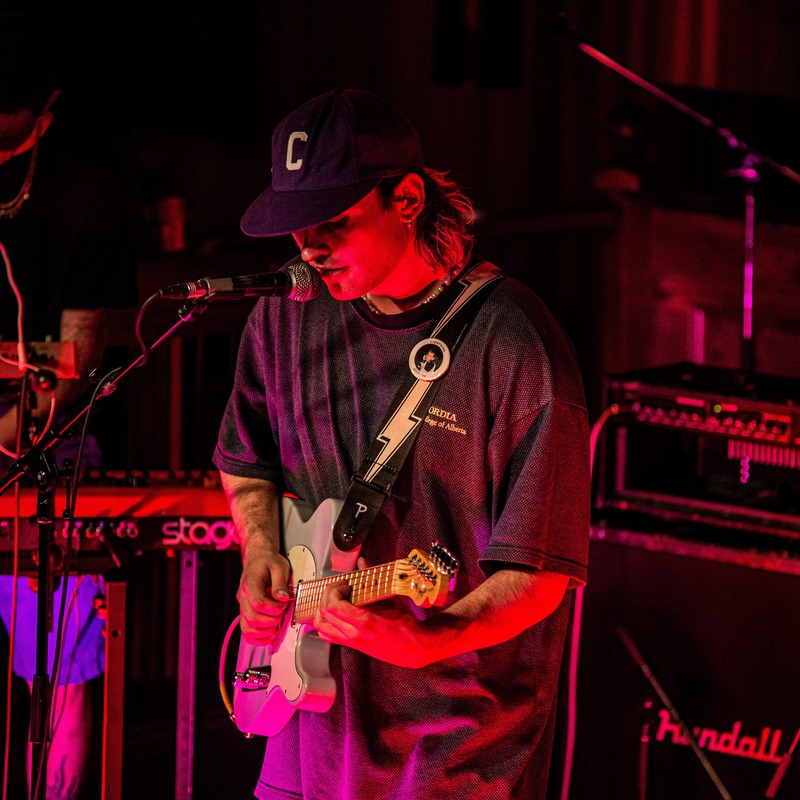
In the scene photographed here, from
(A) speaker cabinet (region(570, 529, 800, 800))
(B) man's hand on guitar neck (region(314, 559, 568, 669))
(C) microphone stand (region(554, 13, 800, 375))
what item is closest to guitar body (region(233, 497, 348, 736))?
(B) man's hand on guitar neck (region(314, 559, 568, 669))

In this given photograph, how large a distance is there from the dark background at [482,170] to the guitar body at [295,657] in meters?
1.33

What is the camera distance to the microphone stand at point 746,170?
4.04 metres

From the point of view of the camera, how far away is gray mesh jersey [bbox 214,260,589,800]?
224 centimetres

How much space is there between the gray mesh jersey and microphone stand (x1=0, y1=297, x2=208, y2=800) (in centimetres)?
44

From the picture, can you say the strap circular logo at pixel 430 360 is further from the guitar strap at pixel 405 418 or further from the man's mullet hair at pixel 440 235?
the man's mullet hair at pixel 440 235

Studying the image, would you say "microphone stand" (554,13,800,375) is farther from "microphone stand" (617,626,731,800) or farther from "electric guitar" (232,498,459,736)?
"electric guitar" (232,498,459,736)

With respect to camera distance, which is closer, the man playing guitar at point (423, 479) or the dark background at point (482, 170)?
the man playing guitar at point (423, 479)

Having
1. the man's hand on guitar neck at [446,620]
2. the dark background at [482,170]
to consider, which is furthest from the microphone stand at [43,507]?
the dark background at [482,170]

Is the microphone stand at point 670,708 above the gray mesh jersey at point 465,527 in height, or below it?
below

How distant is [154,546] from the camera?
3.35m

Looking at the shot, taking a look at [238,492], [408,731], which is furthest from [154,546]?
[408,731]

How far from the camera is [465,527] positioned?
234cm

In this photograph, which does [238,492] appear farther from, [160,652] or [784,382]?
[784,382]

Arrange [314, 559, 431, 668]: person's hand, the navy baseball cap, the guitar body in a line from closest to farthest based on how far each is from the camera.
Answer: [314, 559, 431, 668]: person's hand < the navy baseball cap < the guitar body
